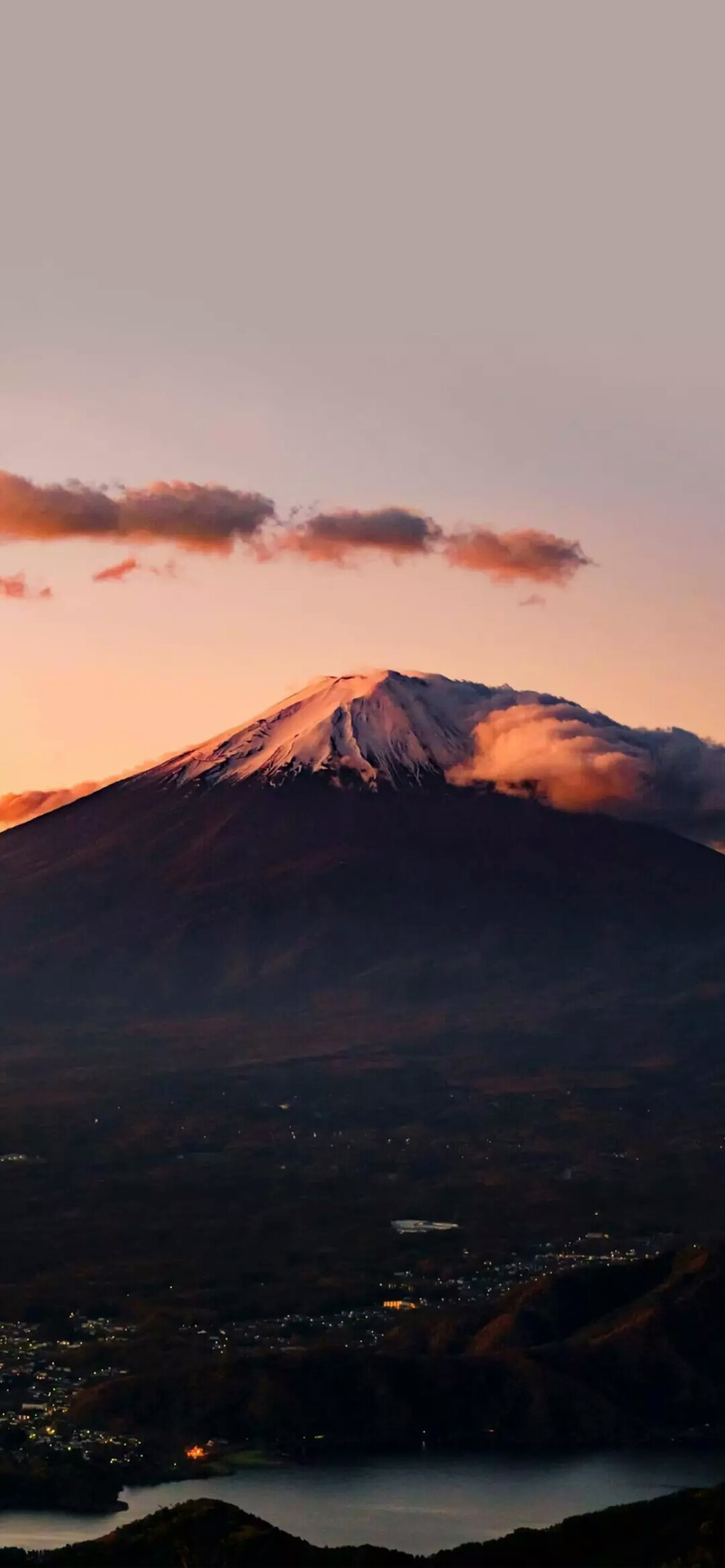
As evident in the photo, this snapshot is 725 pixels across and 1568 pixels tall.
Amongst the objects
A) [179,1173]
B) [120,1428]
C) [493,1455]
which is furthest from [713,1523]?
[179,1173]

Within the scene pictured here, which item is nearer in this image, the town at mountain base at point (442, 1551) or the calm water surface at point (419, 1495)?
the town at mountain base at point (442, 1551)

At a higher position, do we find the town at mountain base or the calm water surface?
the town at mountain base

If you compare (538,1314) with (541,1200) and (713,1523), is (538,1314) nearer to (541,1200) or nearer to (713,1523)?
(713,1523)

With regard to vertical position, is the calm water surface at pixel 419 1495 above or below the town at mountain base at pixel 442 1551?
below

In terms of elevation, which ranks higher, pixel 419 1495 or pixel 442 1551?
pixel 442 1551

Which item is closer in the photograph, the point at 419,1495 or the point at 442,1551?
the point at 442,1551
